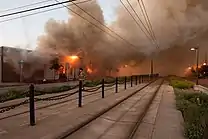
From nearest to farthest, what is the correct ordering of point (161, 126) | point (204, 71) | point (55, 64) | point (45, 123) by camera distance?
point (45, 123) → point (161, 126) → point (55, 64) → point (204, 71)

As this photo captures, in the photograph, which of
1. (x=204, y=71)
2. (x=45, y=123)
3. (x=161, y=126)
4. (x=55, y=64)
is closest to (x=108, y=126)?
(x=161, y=126)

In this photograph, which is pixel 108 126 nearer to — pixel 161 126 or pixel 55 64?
pixel 161 126

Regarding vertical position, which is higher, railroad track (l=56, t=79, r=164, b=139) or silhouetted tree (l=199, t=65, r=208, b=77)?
silhouetted tree (l=199, t=65, r=208, b=77)

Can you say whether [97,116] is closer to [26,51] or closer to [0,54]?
[0,54]

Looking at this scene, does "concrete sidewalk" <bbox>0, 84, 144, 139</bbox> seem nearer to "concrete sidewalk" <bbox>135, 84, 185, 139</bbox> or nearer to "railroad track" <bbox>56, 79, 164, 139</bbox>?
"railroad track" <bbox>56, 79, 164, 139</bbox>

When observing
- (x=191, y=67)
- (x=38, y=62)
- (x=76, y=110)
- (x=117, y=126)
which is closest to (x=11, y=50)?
(x=38, y=62)

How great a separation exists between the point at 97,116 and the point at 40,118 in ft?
5.64

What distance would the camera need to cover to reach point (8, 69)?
22031 mm

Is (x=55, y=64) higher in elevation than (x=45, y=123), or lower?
higher

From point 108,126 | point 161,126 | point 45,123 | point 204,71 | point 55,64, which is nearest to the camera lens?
point 45,123

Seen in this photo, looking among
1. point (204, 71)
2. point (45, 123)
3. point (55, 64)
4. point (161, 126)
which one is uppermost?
point (55, 64)

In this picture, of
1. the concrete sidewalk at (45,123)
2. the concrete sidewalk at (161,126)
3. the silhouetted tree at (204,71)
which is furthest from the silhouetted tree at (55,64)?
the silhouetted tree at (204,71)

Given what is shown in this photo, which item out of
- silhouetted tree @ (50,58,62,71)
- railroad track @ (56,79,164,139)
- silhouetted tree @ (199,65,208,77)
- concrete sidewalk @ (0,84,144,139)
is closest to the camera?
concrete sidewalk @ (0,84,144,139)

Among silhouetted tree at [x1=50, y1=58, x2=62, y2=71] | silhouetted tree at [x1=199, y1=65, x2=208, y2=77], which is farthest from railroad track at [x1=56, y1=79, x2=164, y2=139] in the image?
silhouetted tree at [x1=199, y1=65, x2=208, y2=77]
